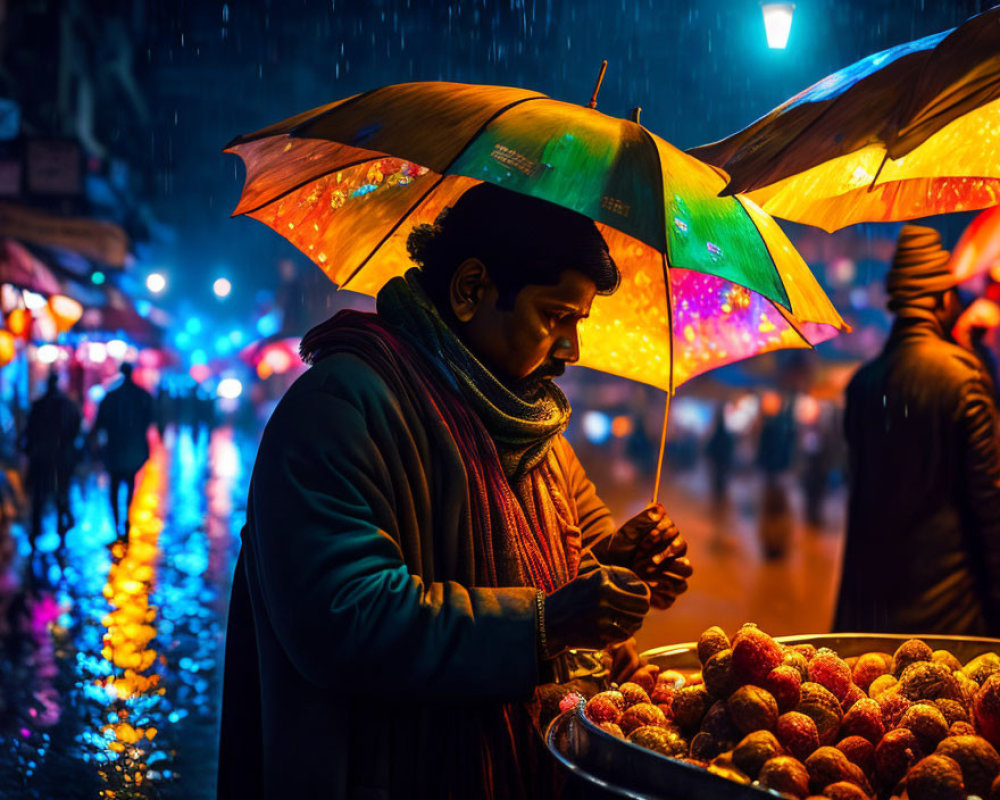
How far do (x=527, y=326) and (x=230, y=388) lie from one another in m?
65.7

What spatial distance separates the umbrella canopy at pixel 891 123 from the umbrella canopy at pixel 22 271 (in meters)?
23.0

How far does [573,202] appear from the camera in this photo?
82.2 inches

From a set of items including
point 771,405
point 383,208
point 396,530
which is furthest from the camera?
point 771,405

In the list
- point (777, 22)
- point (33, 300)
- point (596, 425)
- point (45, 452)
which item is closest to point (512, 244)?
point (777, 22)

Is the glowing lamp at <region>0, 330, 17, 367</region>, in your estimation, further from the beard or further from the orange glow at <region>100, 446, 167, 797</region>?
the beard

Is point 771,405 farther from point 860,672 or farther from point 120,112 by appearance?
point 120,112

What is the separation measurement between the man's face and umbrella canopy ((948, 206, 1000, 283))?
4.94 m

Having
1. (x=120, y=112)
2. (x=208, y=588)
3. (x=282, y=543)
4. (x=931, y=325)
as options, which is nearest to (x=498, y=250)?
(x=282, y=543)

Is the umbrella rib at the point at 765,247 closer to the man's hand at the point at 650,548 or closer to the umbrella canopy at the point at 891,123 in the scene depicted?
the umbrella canopy at the point at 891,123

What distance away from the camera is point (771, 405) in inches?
1250

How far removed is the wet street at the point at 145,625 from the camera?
17.4ft

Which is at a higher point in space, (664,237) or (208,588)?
(664,237)

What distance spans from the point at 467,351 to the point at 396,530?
0.45 metres

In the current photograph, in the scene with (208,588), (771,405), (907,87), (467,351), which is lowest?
(208,588)
